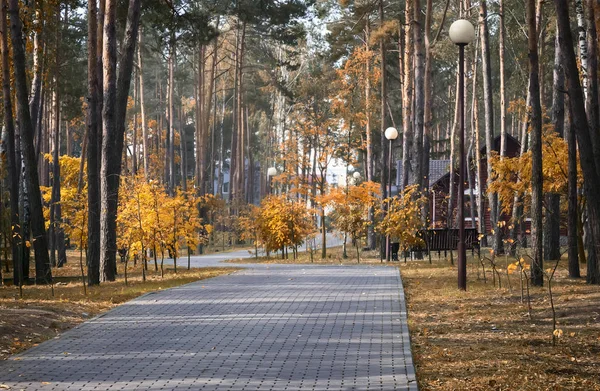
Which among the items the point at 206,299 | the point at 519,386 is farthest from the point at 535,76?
the point at 519,386

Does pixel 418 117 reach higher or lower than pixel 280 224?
higher

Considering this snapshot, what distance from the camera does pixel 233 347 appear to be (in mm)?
10219

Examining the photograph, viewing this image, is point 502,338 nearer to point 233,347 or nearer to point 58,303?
point 233,347

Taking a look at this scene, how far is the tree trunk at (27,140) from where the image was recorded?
19672 millimetres

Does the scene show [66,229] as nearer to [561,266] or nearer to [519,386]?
[561,266]

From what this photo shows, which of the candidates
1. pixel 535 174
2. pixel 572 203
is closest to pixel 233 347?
pixel 535 174

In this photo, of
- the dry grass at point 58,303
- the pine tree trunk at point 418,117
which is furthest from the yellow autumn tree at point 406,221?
the dry grass at point 58,303

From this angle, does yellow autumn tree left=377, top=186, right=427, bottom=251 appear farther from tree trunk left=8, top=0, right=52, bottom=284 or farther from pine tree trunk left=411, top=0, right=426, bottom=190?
tree trunk left=8, top=0, right=52, bottom=284

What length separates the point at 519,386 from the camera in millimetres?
7930

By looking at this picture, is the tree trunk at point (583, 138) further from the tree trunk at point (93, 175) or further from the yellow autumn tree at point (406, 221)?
the yellow autumn tree at point (406, 221)

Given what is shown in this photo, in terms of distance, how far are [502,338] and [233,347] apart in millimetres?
3169

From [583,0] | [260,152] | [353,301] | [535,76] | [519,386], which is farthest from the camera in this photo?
→ [260,152]

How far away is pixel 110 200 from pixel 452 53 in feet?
86.7

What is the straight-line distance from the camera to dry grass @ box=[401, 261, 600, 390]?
829 centimetres
